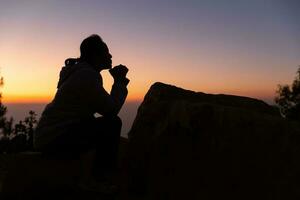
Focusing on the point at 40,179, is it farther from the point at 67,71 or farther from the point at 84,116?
the point at 67,71

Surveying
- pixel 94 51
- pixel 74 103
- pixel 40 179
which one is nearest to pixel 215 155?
pixel 74 103

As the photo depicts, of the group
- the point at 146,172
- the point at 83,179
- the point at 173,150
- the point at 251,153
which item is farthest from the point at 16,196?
the point at 251,153

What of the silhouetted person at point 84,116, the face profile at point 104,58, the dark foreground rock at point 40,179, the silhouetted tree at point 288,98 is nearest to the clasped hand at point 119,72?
the face profile at point 104,58

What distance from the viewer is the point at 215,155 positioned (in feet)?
19.5

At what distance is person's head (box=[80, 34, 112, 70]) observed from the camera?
6.17 meters

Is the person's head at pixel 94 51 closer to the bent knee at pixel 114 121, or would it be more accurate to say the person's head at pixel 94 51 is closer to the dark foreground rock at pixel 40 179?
the bent knee at pixel 114 121

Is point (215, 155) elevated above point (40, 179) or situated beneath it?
elevated above

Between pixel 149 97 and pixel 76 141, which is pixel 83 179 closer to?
pixel 76 141

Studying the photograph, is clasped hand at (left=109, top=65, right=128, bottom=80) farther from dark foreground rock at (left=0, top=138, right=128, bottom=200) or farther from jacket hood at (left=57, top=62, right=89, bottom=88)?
dark foreground rock at (left=0, top=138, right=128, bottom=200)

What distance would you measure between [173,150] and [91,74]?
139 centimetres

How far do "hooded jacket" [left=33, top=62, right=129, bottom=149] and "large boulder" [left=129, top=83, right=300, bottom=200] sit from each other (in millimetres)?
785

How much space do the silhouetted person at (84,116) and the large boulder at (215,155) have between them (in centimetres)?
53

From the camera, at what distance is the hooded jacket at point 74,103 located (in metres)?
5.93

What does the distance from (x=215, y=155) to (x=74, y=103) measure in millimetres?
1827
